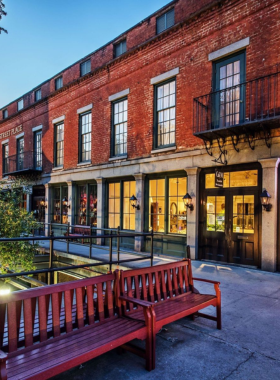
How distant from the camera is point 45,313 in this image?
2.93 metres

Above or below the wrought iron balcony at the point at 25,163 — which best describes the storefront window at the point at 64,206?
below

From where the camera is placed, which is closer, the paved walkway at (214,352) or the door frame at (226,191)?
the paved walkway at (214,352)

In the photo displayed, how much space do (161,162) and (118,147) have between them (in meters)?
2.79

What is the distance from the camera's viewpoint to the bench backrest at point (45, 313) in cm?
269

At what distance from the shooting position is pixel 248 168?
336 inches

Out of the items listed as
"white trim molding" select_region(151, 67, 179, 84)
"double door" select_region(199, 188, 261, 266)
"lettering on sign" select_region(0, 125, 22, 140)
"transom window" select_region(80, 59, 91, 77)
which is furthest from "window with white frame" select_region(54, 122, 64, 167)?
"double door" select_region(199, 188, 261, 266)

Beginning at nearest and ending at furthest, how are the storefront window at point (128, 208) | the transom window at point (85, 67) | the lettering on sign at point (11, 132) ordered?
the storefront window at point (128, 208) < the transom window at point (85, 67) < the lettering on sign at point (11, 132)

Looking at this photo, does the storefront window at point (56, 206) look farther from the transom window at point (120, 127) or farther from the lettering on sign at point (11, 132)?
the lettering on sign at point (11, 132)

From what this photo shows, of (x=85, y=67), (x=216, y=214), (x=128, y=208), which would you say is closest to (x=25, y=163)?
(x=85, y=67)

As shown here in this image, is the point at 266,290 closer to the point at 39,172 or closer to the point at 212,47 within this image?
the point at 212,47

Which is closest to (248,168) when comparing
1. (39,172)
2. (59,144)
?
(59,144)

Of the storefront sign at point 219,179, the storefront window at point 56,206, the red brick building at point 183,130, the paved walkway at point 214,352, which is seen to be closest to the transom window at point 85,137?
the red brick building at point 183,130

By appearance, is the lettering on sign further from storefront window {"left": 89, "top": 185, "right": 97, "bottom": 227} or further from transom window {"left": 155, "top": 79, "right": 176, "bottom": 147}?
transom window {"left": 155, "top": 79, "right": 176, "bottom": 147}

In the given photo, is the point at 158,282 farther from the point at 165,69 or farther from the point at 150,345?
the point at 165,69
